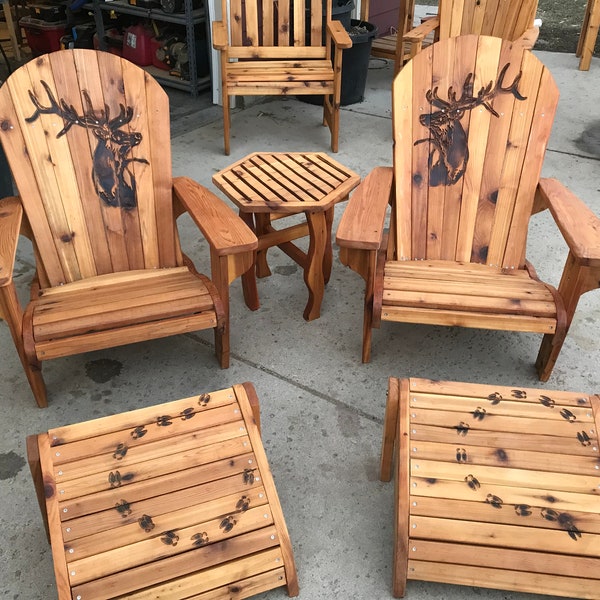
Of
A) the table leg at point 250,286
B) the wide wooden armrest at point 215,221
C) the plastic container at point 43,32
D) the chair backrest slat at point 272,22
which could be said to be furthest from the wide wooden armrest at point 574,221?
the plastic container at point 43,32

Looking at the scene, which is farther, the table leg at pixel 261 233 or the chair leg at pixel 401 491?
the table leg at pixel 261 233

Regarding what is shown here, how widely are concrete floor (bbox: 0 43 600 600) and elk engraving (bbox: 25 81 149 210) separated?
61cm

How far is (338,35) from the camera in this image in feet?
12.5

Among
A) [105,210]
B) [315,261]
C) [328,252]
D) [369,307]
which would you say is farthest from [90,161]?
[369,307]

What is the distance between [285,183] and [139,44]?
341 cm

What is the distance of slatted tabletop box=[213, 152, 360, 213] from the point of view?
92.8 inches

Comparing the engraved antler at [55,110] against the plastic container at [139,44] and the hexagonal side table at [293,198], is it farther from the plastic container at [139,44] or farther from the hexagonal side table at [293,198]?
the plastic container at [139,44]

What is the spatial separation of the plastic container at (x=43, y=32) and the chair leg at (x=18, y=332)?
14.6ft

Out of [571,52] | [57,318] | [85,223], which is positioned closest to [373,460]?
[57,318]

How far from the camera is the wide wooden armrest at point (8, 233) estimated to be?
1.86 meters

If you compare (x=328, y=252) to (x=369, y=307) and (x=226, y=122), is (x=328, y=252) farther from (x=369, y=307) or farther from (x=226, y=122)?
(x=226, y=122)

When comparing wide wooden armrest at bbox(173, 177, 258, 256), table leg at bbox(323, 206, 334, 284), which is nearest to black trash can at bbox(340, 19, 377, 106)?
table leg at bbox(323, 206, 334, 284)

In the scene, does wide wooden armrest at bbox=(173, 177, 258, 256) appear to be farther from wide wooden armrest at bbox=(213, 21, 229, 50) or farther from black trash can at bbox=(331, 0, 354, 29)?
black trash can at bbox=(331, 0, 354, 29)

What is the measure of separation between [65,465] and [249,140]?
3.10 m
